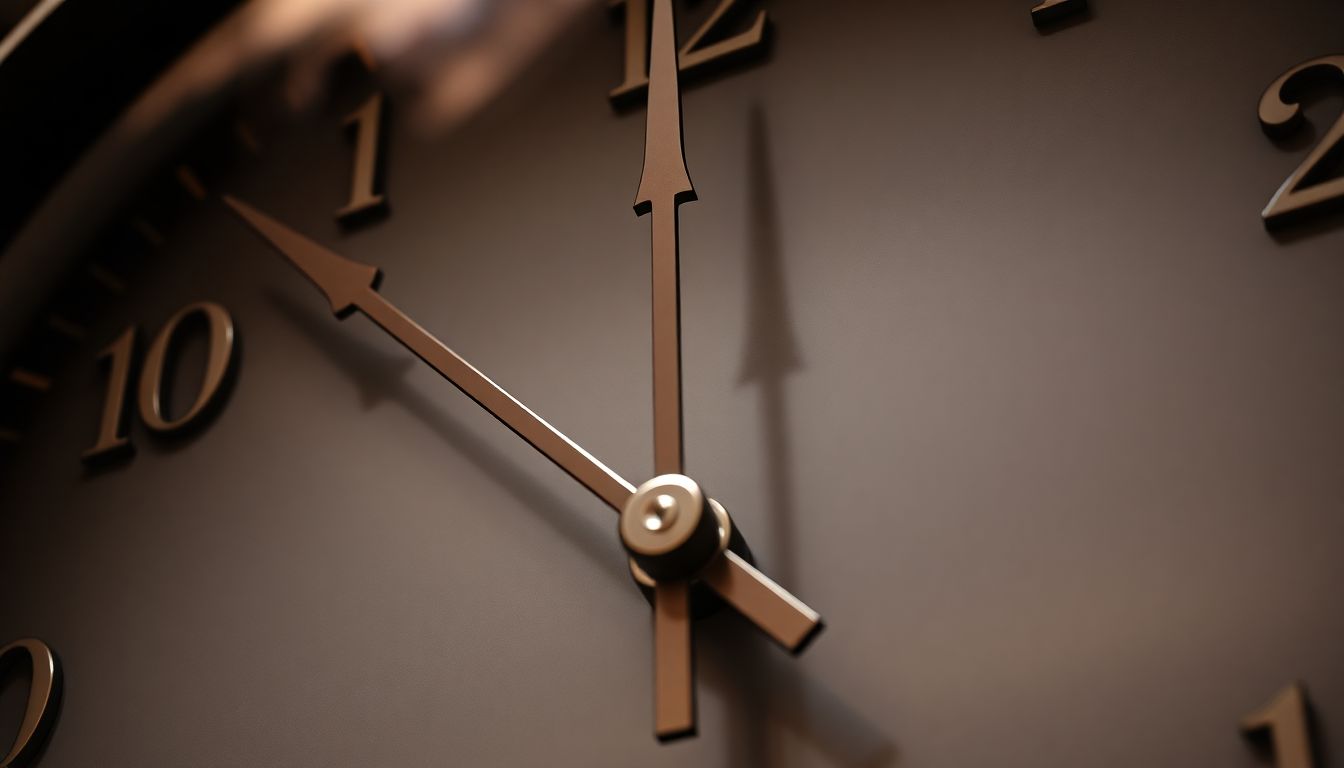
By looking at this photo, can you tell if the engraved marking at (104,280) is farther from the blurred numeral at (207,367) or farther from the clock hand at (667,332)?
the clock hand at (667,332)

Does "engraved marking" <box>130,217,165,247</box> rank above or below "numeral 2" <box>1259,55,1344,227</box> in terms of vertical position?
above

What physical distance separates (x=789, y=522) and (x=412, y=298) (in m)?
0.39

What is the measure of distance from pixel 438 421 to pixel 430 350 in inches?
3.8

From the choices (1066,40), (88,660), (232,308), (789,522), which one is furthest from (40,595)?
(1066,40)

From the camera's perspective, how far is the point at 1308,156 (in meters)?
0.63

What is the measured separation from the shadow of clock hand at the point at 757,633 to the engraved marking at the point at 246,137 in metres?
0.54

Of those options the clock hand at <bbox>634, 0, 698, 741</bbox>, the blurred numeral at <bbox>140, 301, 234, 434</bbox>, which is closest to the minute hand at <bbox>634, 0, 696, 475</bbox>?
the clock hand at <bbox>634, 0, 698, 741</bbox>

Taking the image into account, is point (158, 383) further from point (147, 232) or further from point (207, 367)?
point (147, 232)

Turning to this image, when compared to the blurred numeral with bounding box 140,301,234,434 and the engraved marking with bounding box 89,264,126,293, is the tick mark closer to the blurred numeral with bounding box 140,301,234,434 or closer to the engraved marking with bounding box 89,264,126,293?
the blurred numeral with bounding box 140,301,234,434

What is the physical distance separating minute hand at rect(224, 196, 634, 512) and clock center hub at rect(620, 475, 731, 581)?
0.03m

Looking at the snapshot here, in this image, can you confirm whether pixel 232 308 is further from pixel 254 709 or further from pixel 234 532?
pixel 254 709

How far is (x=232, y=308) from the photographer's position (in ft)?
3.28

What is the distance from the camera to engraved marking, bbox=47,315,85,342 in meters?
1.07

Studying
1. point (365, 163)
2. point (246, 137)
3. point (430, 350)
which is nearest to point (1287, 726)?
point (430, 350)
